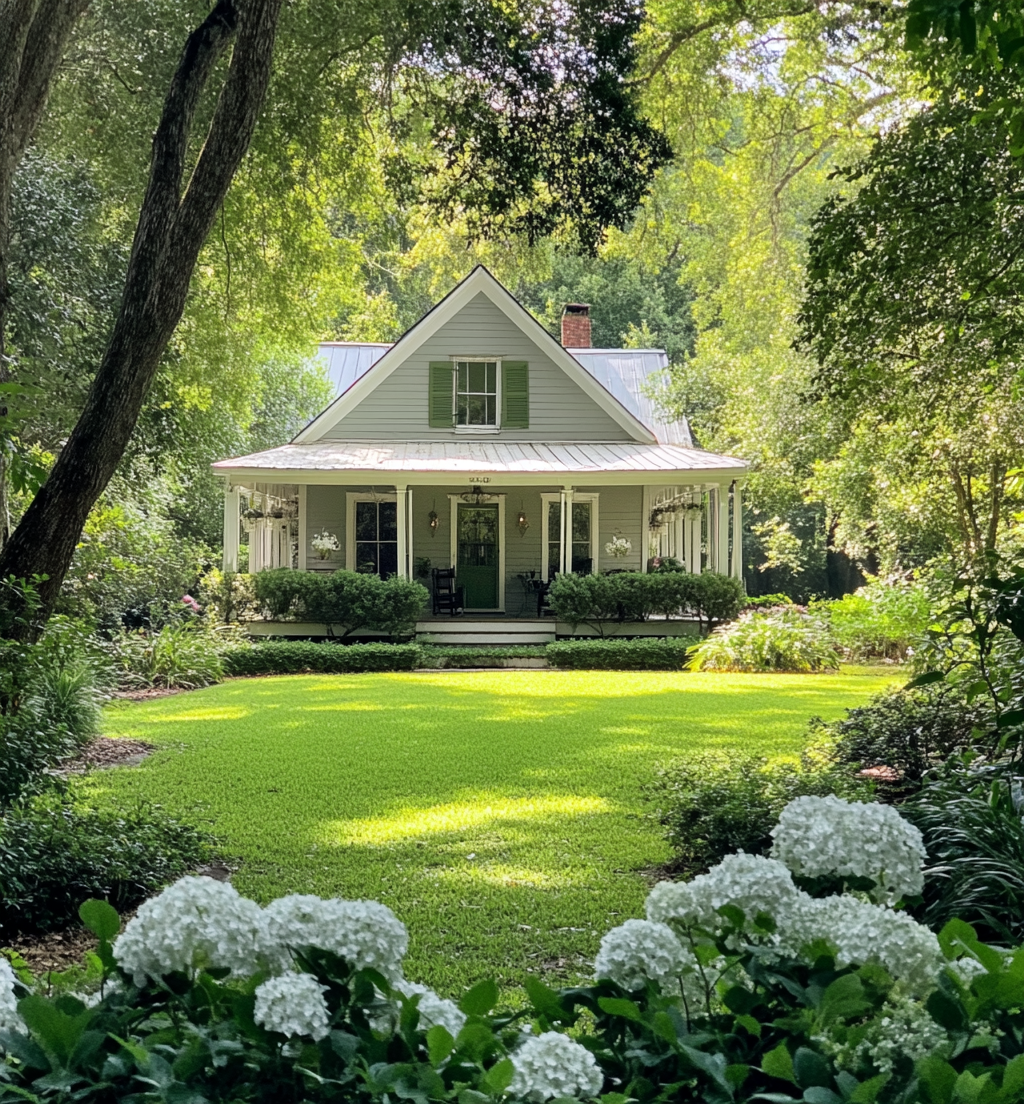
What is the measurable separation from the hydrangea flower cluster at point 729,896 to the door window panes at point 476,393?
63.9ft

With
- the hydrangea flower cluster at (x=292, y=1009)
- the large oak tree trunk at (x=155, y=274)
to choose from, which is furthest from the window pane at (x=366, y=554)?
the hydrangea flower cluster at (x=292, y=1009)

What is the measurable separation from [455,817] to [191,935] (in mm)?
5040

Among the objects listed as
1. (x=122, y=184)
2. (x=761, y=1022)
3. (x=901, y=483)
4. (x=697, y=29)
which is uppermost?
(x=697, y=29)

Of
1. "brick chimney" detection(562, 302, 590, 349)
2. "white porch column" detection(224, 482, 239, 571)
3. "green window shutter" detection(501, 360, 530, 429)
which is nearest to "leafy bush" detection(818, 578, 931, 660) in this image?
"green window shutter" detection(501, 360, 530, 429)

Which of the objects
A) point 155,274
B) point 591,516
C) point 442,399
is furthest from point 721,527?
point 155,274

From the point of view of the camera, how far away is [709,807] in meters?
5.41

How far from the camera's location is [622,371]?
26.1 metres

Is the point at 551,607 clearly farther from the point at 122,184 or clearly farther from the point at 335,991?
the point at 335,991

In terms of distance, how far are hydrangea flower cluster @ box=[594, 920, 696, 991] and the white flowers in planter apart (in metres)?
18.2

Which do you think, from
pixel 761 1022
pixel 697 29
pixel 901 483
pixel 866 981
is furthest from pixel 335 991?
pixel 901 483

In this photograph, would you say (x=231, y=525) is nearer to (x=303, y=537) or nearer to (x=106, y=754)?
(x=303, y=537)

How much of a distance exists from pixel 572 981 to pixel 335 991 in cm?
236

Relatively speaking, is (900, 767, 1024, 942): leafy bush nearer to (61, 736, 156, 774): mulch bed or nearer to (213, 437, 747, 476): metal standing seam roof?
(61, 736, 156, 774): mulch bed

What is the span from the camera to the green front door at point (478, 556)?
21.0 metres
